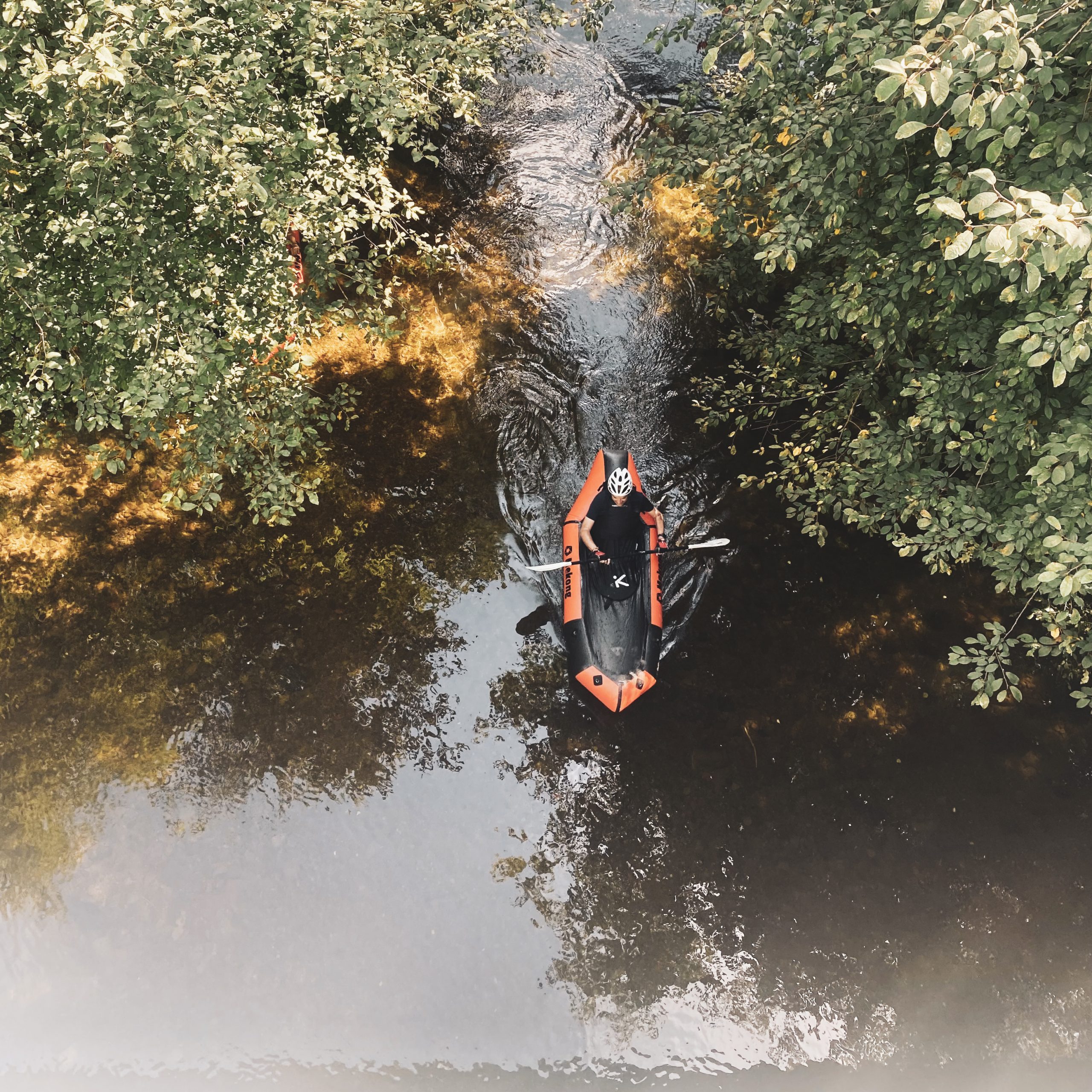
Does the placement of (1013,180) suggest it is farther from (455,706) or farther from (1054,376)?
(455,706)

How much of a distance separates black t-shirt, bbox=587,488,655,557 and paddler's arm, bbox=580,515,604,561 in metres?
0.03

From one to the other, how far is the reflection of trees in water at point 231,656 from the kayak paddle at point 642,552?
16.0 inches

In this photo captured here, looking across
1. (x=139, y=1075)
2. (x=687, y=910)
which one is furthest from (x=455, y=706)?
(x=139, y=1075)

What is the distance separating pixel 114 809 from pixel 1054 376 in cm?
627

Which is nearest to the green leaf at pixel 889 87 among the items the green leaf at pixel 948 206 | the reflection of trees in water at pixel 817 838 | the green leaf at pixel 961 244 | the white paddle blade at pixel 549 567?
the green leaf at pixel 948 206

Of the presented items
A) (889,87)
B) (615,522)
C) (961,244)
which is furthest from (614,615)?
(889,87)

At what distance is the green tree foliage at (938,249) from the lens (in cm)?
228

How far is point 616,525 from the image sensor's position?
605 centimetres

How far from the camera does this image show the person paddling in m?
6.00

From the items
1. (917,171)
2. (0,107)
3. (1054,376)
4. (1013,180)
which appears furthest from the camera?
(917,171)

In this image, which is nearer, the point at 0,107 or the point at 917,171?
the point at 0,107

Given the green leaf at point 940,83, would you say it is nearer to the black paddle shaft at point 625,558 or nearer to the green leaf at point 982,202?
the green leaf at point 982,202

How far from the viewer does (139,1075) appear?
14.7 ft

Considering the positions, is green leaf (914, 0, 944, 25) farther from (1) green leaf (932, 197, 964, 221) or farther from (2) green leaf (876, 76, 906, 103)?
(1) green leaf (932, 197, 964, 221)
